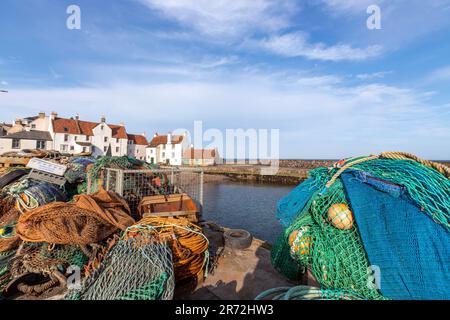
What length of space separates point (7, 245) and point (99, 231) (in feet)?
6.80

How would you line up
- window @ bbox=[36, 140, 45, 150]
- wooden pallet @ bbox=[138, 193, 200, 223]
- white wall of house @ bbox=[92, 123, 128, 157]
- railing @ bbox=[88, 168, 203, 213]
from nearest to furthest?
wooden pallet @ bbox=[138, 193, 200, 223] → railing @ bbox=[88, 168, 203, 213] → window @ bbox=[36, 140, 45, 150] → white wall of house @ bbox=[92, 123, 128, 157]

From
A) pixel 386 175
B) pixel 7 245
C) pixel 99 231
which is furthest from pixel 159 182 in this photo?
pixel 386 175

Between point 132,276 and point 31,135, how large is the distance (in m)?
43.3

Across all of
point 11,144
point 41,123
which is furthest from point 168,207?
point 41,123

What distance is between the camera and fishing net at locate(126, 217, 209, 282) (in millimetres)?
3539

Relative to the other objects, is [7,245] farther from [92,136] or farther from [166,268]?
[92,136]

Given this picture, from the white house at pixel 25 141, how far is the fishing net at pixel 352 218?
42.0 metres

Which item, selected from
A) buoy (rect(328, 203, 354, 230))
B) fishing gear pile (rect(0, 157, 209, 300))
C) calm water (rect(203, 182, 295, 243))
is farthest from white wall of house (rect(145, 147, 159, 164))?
buoy (rect(328, 203, 354, 230))

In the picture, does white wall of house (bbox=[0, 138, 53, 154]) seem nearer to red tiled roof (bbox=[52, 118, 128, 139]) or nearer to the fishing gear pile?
red tiled roof (bbox=[52, 118, 128, 139])

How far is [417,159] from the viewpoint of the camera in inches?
109

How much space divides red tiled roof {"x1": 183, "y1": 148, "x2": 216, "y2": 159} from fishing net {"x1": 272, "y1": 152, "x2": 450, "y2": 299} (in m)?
56.5

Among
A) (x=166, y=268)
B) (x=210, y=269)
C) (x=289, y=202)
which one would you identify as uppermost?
(x=289, y=202)

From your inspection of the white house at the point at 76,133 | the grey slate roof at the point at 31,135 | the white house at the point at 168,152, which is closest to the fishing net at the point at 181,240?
the white house at the point at 76,133
